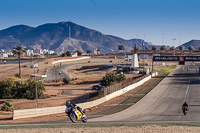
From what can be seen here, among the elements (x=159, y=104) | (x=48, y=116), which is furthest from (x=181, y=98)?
(x=48, y=116)

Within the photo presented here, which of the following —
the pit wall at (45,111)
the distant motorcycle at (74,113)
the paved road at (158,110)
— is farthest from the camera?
the pit wall at (45,111)

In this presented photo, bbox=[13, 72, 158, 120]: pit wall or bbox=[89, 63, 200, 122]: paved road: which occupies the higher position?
bbox=[13, 72, 158, 120]: pit wall

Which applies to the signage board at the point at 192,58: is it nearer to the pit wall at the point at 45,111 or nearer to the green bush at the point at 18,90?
the pit wall at the point at 45,111

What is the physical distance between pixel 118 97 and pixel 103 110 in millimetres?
13006

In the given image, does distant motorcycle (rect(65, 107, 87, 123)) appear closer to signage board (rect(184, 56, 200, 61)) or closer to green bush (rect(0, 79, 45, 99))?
green bush (rect(0, 79, 45, 99))

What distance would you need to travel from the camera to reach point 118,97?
52.0 metres

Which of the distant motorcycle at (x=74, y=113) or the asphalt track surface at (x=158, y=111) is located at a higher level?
the distant motorcycle at (x=74, y=113)

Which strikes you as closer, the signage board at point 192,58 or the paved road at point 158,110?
the paved road at point 158,110

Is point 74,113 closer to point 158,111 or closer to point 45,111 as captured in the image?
point 45,111

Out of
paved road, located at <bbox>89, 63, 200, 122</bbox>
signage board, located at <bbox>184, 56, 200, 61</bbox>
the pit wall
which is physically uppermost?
signage board, located at <bbox>184, 56, 200, 61</bbox>

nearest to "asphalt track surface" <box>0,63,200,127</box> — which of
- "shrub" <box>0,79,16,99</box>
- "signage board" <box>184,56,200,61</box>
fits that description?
"shrub" <box>0,79,16,99</box>

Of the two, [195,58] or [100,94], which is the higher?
[195,58]

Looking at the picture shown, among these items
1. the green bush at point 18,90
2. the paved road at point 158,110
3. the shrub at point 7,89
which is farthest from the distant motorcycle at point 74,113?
the shrub at point 7,89

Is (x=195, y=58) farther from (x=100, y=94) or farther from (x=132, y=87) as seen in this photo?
(x=100, y=94)
